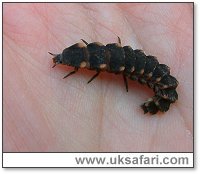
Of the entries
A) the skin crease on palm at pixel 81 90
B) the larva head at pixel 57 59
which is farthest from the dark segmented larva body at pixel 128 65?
the skin crease on palm at pixel 81 90

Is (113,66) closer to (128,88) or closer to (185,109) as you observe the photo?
(128,88)

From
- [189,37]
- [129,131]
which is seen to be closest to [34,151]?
[129,131]

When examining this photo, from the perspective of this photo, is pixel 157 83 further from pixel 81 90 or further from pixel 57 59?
pixel 57 59

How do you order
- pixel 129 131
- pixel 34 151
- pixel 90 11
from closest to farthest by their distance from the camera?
pixel 34 151 → pixel 129 131 → pixel 90 11

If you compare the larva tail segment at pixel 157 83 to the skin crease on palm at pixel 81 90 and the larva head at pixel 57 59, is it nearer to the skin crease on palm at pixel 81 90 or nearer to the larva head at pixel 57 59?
the skin crease on palm at pixel 81 90

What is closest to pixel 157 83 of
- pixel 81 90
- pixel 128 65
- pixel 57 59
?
pixel 128 65

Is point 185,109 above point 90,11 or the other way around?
the other way around

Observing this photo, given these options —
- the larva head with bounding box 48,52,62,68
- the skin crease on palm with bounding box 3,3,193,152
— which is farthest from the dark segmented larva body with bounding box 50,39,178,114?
the skin crease on palm with bounding box 3,3,193,152
